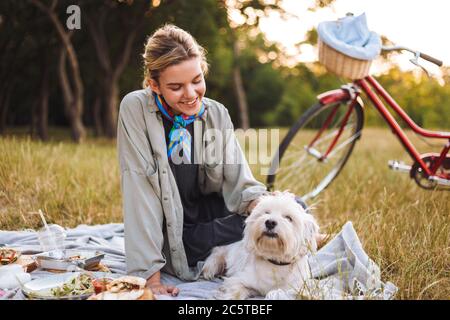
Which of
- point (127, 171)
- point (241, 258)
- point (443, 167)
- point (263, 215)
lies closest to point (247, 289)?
point (241, 258)

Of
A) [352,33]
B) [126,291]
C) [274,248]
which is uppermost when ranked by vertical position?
[352,33]

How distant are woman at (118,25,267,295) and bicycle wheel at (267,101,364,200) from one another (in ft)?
3.70

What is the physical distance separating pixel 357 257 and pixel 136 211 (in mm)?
1251

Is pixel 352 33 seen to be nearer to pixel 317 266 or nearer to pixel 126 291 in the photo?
pixel 317 266

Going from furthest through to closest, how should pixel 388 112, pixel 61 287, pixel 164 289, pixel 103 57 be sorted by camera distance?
1. pixel 103 57
2. pixel 388 112
3. pixel 164 289
4. pixel 61 287

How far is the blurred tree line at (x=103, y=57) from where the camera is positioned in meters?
8.88

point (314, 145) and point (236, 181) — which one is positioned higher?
point (236, 181)

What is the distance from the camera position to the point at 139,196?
103 inches

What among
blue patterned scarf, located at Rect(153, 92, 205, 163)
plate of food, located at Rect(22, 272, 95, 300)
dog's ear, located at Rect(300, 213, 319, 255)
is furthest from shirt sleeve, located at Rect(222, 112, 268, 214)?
plate of food, located at Rect(22, 272, 95, 300)

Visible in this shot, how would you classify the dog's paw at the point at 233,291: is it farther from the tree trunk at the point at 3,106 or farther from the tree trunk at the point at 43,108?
the tree trunk at the point at 43,108

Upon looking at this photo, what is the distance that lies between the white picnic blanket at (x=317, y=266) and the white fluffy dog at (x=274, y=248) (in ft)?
0.34

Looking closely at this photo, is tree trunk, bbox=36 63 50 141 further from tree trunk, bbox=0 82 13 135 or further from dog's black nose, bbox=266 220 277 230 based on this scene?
dog's black nose, bbox=266 220 277 230

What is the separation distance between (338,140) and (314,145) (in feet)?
0.77

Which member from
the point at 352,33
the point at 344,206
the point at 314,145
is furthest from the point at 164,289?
the point at 352,33
